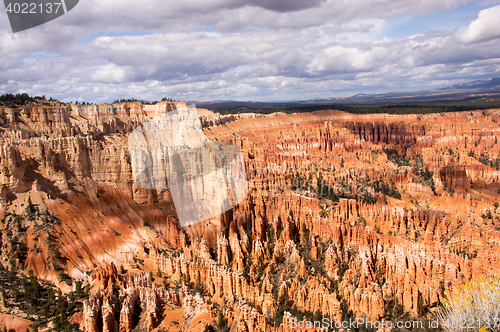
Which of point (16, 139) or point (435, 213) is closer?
point (435, 213)

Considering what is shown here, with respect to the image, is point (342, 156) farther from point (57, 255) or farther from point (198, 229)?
point (57, 255)

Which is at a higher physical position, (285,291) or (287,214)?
(287,214)

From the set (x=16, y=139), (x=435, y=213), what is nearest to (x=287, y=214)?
(x=435, y=213)

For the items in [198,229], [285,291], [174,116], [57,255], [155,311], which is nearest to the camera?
[155,311]

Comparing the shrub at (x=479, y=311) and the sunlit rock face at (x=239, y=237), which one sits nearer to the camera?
the shrub at (x=479, y=311)

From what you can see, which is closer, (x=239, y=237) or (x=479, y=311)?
(x=479, y=311)

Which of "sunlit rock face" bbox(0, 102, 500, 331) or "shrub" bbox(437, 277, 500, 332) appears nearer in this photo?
"shrub" bbox(437, 277, 500, 332)

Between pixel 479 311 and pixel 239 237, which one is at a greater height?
pixel 479 311

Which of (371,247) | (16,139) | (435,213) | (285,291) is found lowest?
(285,291)
